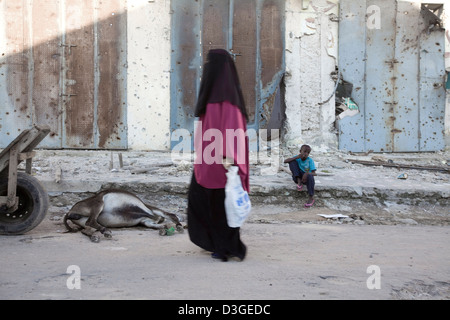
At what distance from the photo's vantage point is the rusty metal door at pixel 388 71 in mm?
9867

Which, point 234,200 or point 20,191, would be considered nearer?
point 234,200

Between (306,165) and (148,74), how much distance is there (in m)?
3.69

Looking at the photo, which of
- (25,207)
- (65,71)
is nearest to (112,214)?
(25,207)

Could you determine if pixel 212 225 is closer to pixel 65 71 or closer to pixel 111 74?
pixel 111 74

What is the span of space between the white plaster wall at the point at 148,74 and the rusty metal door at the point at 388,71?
3.46 meters

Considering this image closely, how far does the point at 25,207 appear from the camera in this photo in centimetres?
525

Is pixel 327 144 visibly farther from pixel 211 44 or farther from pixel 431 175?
pixel 211 44

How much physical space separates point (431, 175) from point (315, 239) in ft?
14.1

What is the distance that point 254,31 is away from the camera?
944 cm

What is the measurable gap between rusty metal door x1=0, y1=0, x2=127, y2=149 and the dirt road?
3681mm

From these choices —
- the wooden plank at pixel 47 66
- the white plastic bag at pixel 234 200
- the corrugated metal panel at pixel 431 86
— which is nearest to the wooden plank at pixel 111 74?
the wooden plank at pixel 47 66

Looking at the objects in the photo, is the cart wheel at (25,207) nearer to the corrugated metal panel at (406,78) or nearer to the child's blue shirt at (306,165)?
the child's blue shirt at (306,165)

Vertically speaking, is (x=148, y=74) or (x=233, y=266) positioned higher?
(x=148, y=74)
